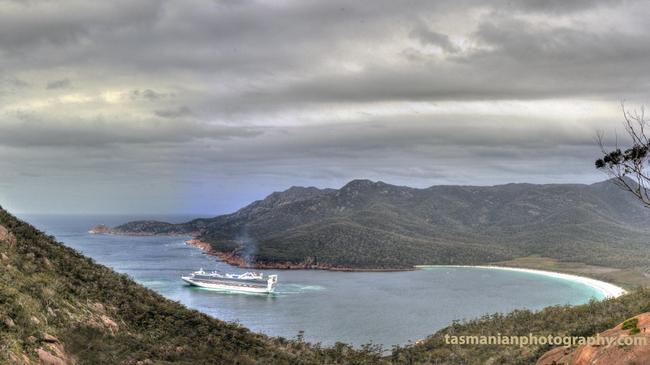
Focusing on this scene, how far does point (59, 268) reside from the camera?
35.1 metres

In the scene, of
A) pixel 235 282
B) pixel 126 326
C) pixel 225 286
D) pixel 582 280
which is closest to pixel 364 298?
pixel 235 282

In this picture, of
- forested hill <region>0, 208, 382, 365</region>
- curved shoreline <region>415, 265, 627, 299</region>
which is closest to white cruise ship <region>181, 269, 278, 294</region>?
curved shoreline <region>415, 265, 627, 299</region>

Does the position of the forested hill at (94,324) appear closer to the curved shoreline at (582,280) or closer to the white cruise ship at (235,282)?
the white cruise ship at (235,282)

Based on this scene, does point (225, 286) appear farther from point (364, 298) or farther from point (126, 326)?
point (126, 326)

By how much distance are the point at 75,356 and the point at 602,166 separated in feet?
90.8

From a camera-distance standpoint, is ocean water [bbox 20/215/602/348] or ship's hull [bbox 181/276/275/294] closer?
ocean water [bbox 20/215/602/348]

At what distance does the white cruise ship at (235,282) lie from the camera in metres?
133

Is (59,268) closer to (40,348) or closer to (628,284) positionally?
(40,348)

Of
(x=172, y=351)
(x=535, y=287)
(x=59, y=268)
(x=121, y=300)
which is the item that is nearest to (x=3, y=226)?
(x=59, y=268)

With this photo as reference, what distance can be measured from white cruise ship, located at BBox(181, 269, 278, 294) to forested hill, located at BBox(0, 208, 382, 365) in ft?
301

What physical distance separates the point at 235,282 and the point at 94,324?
11529 centimetres

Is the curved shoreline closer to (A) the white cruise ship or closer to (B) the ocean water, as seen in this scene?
(B) the ocean water

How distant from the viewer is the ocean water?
8431cm

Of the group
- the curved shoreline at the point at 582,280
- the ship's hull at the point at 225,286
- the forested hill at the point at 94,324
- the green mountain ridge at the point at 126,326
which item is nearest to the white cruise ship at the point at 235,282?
the ship's hull at the point at 225,286
